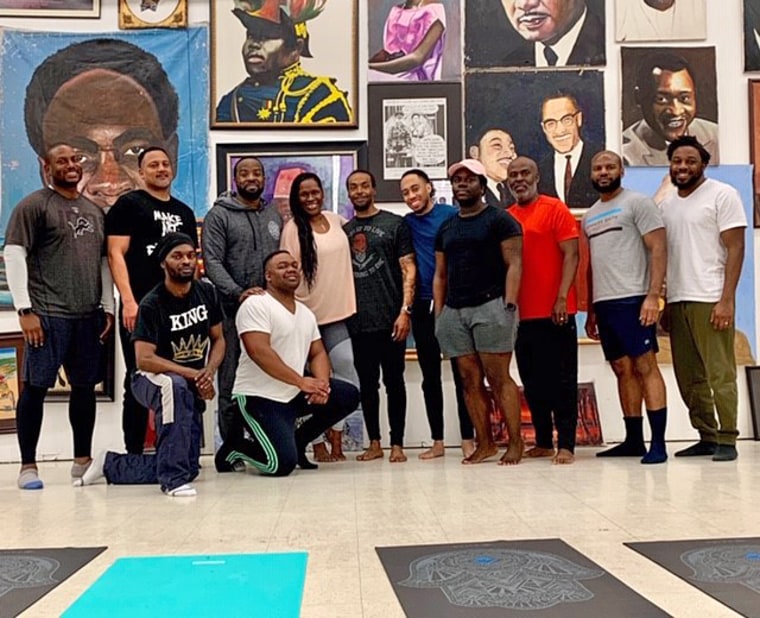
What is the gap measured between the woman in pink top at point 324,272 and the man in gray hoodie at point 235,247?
0.51ft

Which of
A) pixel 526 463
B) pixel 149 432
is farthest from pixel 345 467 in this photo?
pixel 149 432

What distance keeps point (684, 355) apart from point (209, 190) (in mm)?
2819

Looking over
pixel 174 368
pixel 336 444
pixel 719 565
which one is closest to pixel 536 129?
pixel 336 444

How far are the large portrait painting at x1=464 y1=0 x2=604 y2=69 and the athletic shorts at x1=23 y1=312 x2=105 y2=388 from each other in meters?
2.73

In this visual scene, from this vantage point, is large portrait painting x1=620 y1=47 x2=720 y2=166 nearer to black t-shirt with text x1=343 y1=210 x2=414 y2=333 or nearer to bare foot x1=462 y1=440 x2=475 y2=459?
black t-shirt with text x1=343 y1=210 x2=414 y2=333

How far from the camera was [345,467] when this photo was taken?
14.0 feet

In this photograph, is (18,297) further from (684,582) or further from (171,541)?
(684,582)

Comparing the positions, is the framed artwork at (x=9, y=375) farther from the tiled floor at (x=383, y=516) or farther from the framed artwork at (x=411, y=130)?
the framed artwork at (x=411, y=130)

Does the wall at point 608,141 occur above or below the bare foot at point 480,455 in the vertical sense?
above

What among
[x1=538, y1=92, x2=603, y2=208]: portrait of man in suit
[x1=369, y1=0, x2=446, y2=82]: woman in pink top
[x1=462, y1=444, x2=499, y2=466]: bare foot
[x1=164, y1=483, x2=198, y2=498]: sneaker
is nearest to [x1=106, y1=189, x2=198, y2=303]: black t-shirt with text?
[x1=164, y1=483, x2=198, y2=498]: sneaker

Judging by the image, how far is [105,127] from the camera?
5156 mm

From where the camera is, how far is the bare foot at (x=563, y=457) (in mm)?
4164

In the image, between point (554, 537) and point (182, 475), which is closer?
point (554, 537)

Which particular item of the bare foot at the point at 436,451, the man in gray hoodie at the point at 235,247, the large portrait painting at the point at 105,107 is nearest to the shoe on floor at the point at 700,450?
the bare foot at the point at 436,451
